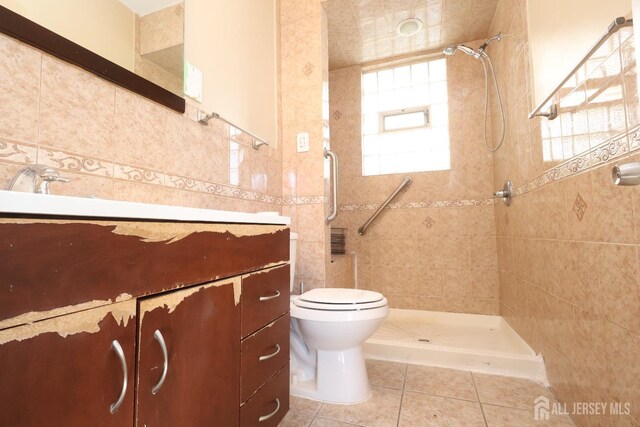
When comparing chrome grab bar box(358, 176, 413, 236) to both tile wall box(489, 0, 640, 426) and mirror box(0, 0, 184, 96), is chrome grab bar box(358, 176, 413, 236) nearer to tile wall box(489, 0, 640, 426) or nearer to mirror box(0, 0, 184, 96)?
tile wall box(489, 0, 640, 426)

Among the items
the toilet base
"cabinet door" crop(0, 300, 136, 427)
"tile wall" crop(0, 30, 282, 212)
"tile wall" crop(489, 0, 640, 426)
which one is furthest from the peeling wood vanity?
"tile wall" crop(489, 0, 640, 426)

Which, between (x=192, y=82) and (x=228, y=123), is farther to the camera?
(x=228, y=123)

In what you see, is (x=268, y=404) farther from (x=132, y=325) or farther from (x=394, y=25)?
(x=394, y=25)

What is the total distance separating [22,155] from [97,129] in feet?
0.65

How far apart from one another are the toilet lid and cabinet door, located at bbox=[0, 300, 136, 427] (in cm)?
87

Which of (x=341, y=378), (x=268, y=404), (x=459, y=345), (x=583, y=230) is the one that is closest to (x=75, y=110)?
(x=268, y=404)

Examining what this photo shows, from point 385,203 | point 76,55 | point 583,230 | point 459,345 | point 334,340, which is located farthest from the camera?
point 385,203

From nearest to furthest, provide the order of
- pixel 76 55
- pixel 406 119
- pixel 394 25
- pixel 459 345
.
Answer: pixel 76 55 → pixel 459 345 → pixel 394 25 → pixel 406 119

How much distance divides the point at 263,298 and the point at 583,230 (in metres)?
1.16

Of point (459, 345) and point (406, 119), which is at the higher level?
point (406, 119)

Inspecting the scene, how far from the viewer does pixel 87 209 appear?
0.43m

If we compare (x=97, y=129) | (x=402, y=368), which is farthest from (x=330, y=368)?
(x=97, y=129)

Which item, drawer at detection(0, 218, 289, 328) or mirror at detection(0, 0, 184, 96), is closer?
drawer at detection(0, 218, 289, 328)

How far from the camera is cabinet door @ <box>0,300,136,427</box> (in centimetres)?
35
